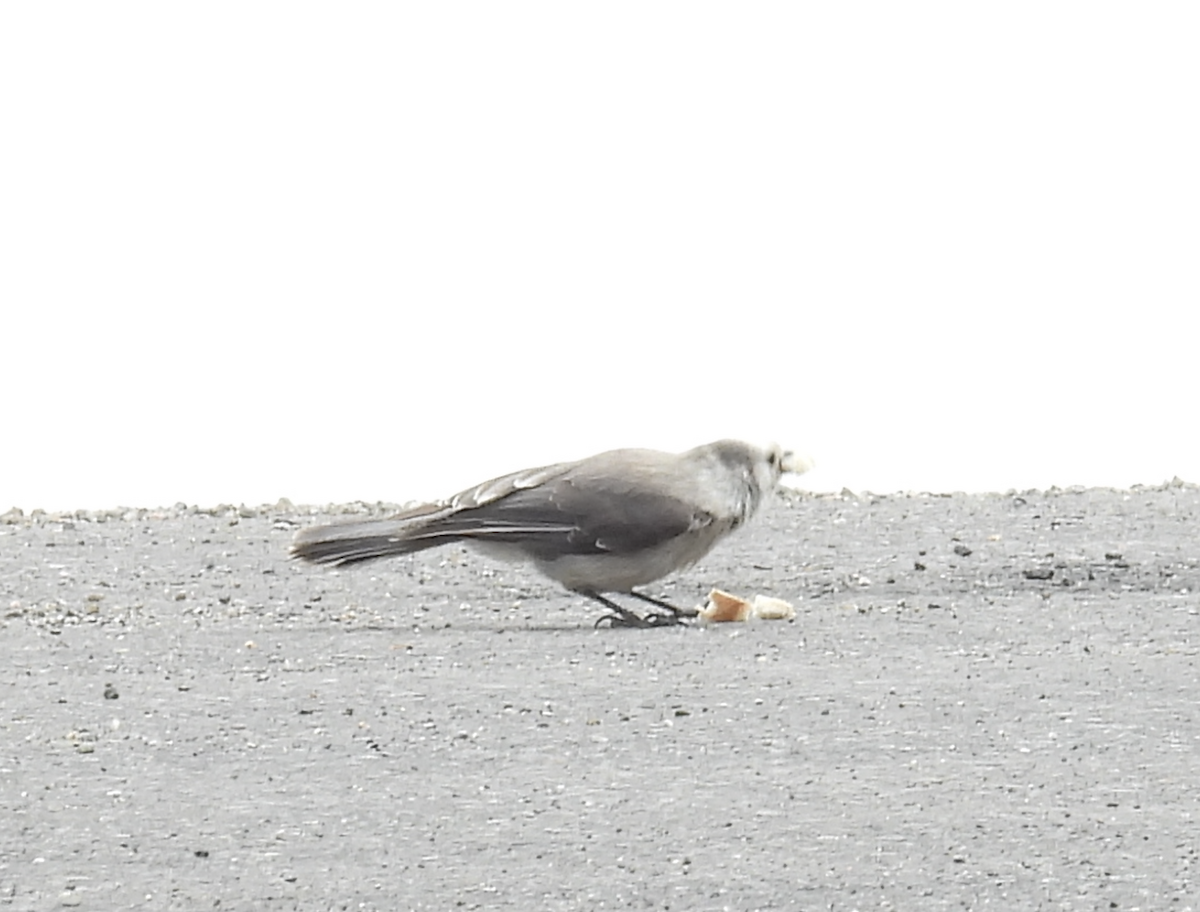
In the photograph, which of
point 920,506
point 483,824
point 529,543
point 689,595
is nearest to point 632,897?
point 483,824

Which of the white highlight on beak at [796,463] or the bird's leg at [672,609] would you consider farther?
the white highlight on beak at [796,463]

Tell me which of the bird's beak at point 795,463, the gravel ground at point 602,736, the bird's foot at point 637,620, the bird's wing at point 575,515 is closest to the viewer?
the gravel ground at point 602,736

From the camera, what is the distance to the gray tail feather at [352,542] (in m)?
6.56

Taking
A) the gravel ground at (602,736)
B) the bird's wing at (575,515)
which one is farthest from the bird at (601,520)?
the gravel ground at (602,736)

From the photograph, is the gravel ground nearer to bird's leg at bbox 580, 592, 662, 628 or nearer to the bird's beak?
bird's leg at bbox 580, 592, 662, 628

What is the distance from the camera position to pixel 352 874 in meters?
4.24

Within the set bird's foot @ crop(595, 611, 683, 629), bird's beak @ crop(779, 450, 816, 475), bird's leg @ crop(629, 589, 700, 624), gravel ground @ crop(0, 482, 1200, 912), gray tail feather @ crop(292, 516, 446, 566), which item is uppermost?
bird's beak @ crop(779, 450, 816, 475)

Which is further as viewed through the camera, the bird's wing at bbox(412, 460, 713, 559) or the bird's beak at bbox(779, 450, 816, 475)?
the bird's beak at bbox(779, 450, 816, 475)

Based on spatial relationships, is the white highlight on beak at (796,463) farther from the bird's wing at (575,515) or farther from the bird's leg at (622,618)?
the bird's leg at (622,618)

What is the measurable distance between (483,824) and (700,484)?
2158mm

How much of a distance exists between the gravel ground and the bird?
7.7 inches

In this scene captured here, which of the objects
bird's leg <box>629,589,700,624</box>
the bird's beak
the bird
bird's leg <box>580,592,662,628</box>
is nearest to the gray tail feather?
the bird

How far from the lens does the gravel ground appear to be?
13.9ft

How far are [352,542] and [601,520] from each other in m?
0.73
